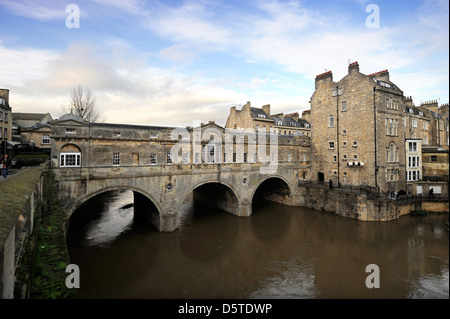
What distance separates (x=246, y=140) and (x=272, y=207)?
10152 mm

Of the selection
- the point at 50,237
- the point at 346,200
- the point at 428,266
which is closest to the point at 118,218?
the point at 50,237

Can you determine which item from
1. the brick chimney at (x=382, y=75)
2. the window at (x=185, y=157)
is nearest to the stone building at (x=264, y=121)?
the brick chimney at (x=382, y=75)

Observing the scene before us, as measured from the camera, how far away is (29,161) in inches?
759

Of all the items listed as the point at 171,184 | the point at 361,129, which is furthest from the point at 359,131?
the point at 171,184

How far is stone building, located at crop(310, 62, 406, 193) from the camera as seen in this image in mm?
25250

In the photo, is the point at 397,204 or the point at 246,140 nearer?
the point at 397,204

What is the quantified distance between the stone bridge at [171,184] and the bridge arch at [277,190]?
12 centimetres

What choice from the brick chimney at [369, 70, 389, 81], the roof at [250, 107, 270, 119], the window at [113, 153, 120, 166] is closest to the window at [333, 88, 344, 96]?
the brick chimney at [369, 70, 389, 81]

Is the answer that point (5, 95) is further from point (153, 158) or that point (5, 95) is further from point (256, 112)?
point (256, 112)

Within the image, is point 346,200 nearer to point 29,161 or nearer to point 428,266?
point 428,266

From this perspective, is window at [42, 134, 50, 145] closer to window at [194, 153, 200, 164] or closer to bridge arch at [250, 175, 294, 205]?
window at [194, 153, 200, 164]

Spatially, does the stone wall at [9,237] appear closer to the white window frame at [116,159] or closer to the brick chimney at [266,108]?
the white window frame at [116,159]

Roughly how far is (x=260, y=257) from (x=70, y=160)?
608 inches

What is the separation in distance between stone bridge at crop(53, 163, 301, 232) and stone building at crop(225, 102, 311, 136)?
1373 cm
